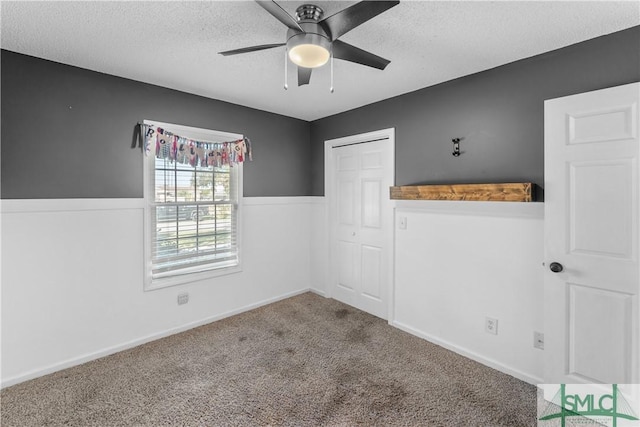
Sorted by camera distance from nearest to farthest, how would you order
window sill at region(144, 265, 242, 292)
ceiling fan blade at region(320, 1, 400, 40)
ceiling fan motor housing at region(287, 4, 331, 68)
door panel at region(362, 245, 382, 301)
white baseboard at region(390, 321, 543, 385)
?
ceiling fan blade at region(320, 1, 400, 40), ceiling fan motor housing at region(287, 4, 331, 68), white baseboard at region(390, 321, 543, 385), window sill at region(144, 265, 242, 292), door panel at region(362, 245, 382, 301)

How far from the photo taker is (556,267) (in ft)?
6.69

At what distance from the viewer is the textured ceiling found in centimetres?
171

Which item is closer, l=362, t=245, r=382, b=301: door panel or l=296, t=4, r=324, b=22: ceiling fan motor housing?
l=296, t=4, r=324, b=22: ceiling fan motor housing

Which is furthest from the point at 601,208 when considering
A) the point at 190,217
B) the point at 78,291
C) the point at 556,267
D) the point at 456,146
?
the point at 78,291

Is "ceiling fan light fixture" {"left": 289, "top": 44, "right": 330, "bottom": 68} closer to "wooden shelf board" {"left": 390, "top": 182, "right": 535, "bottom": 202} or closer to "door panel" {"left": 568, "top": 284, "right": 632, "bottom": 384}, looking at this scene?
"wooden shelf board" {"left": 390, "top": 182, "right": 535, "bottom": 202}

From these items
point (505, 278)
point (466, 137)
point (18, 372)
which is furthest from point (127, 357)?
point (466, 137)

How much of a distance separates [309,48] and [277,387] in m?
2.16

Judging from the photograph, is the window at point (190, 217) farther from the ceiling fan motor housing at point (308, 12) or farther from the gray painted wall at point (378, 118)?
the ceiling fan motor housing at point (308, 12)

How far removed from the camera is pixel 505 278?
2.43 m

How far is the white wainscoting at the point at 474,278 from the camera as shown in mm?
2305

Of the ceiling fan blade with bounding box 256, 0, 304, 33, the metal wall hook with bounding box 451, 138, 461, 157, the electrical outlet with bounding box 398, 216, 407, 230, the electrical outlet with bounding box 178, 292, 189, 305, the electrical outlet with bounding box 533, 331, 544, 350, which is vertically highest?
the ceiling fan blade with bounding box 256, 0, 304, 33

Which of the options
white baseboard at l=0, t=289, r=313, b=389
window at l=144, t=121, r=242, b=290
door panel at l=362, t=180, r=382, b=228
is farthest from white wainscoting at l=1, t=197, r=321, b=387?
door panel at l=362, t=180, r=382, b=228

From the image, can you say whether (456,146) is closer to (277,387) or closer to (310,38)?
(310,38)

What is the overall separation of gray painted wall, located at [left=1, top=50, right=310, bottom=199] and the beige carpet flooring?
1403mm
